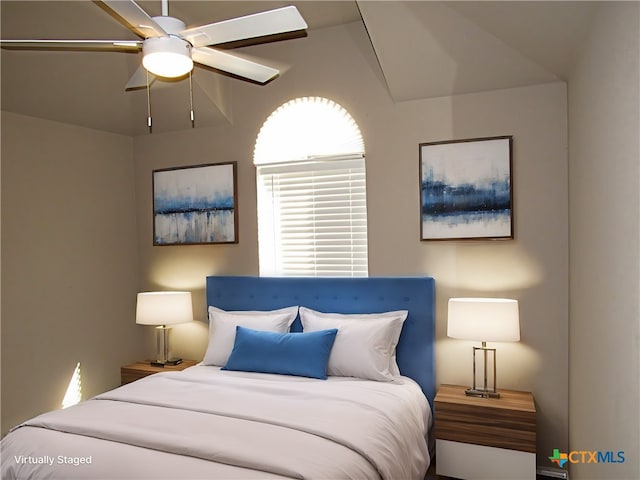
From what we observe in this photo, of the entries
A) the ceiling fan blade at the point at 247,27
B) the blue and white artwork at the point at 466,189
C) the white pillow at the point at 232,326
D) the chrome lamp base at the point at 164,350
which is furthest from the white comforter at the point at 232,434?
the ceiling fan blade at the point at 247,27

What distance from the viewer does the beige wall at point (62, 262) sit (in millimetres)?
3371

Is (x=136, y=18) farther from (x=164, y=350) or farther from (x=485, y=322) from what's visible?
(x=164, y=350)

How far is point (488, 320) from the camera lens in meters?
2.79

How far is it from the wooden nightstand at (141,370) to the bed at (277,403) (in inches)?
21.0

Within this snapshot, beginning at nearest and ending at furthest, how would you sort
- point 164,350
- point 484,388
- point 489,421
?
point 489,421
point 484,388
point 164,350

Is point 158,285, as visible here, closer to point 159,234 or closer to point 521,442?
point 159,234

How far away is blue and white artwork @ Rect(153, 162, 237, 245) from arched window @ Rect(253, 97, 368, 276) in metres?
0.28

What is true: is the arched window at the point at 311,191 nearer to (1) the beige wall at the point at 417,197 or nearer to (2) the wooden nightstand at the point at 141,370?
(1) the beige wall at the point at 417,197

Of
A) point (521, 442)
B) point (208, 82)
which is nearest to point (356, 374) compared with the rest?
point (521, 442)

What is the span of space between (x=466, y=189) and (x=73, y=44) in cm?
238

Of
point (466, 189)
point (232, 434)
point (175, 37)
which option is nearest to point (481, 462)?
point (232, 434)

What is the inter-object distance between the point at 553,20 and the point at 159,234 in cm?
337

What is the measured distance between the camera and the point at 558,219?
9.62 ft

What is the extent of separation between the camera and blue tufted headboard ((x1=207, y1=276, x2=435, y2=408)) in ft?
10.5
